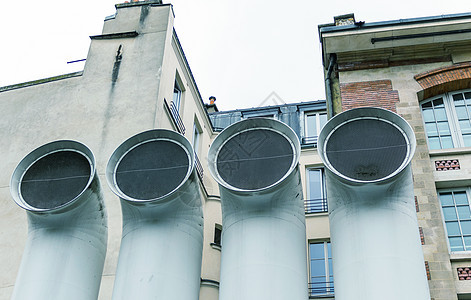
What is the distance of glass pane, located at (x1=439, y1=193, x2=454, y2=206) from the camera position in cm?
1016

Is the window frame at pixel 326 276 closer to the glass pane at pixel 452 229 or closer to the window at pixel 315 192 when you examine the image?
the window at pixel 315 192

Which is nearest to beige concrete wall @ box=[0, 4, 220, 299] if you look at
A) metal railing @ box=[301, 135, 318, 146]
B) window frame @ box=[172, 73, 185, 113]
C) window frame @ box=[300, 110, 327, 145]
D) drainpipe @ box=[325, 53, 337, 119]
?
window frame @ box=[172, 73, 185, 113]

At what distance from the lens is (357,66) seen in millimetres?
12102

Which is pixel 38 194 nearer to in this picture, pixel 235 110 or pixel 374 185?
pixel 374 185

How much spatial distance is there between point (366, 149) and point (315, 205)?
7641 millimetres

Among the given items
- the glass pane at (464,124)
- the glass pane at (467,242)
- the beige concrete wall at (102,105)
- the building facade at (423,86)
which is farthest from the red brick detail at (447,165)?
the beige concrete wall at (102,105)

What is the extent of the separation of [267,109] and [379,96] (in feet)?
28.0

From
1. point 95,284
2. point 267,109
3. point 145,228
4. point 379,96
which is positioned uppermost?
point 267,109

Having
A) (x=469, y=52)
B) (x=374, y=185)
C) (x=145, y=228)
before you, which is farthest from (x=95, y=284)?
(x=469, y=52)

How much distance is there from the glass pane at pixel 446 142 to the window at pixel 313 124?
705 centimetres

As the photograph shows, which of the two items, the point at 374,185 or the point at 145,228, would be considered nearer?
the point at 374,185

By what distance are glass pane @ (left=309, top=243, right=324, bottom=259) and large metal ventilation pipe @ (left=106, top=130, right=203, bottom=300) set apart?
20.7 ft

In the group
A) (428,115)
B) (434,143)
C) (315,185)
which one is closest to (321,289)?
(315,185)

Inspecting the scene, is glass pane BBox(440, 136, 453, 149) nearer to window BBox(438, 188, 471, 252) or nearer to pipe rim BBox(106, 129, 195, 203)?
window BBox(438, 188, 471, 252)
